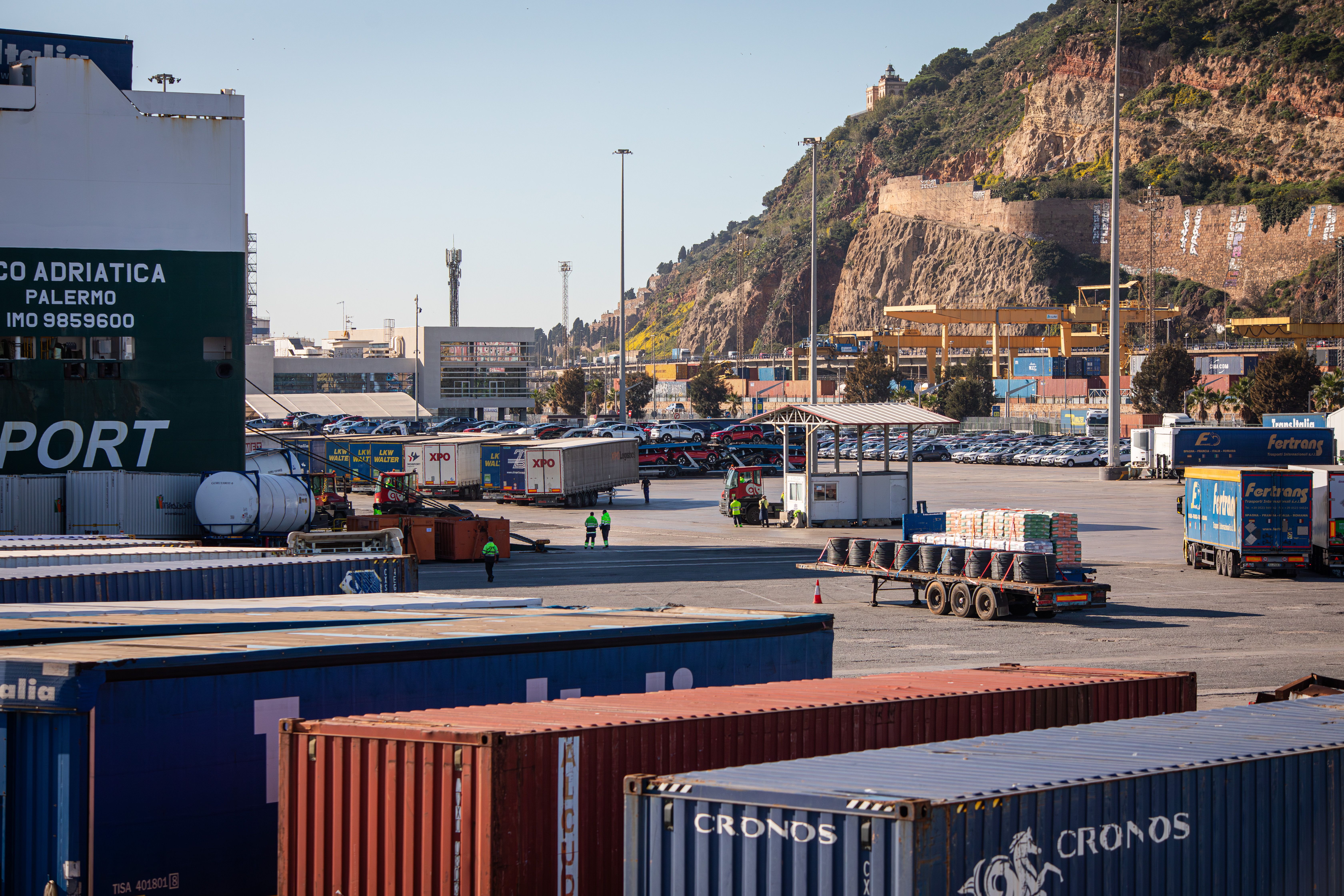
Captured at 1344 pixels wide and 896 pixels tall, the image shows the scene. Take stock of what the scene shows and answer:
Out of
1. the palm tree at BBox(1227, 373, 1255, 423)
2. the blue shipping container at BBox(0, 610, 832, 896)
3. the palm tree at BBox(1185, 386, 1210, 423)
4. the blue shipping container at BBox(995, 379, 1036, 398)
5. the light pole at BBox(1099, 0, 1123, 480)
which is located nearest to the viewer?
the blue shipping container at BBox(0, 610, 832, 896)

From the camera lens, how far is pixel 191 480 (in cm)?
3838

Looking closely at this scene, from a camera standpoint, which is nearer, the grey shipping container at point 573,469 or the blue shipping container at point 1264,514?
the blue shipping container at point 1264,514

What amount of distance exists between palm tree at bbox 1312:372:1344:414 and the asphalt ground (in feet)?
107

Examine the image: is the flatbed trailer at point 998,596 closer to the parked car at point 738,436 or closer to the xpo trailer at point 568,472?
the xpo trailer at point 568,472

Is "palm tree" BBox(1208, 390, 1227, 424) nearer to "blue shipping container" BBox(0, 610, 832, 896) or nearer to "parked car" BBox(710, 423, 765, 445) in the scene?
"parked car" BBox(710, 423, 765, 445)

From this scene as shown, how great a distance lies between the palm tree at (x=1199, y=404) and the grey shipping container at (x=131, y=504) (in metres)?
79.9

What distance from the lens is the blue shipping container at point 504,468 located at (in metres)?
58.4

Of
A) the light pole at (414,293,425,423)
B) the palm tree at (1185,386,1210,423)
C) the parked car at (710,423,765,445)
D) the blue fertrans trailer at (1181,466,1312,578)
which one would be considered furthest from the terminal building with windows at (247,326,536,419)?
the blue fertrans trailer at (1181,466,1312,578)

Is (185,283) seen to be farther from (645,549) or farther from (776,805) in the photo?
(776,805)

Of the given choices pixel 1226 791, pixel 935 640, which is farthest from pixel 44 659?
pixel 935 640

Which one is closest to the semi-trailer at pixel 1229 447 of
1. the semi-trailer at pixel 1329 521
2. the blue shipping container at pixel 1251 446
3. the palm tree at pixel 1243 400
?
the blue shipping container at pixel 1251 446

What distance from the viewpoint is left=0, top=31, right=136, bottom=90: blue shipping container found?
39.5 meters

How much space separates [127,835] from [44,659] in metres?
1.54

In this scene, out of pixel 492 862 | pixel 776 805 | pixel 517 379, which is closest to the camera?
pixel 776 805
